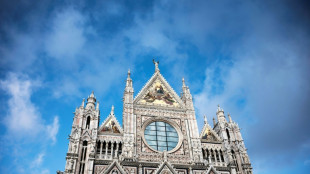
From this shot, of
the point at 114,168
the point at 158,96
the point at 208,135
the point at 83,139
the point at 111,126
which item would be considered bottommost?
the point at 114,168

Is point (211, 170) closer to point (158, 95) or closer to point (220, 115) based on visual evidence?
point (220, 115)

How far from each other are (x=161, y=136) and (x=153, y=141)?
1002 mm

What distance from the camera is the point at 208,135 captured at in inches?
1025

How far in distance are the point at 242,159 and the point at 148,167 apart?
29.1ft

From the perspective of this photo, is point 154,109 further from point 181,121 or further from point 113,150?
point 113,150

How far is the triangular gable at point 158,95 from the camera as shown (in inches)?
1081

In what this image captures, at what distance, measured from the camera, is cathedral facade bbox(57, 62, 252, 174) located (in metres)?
21.5

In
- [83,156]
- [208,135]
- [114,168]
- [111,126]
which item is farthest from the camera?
[208,135]

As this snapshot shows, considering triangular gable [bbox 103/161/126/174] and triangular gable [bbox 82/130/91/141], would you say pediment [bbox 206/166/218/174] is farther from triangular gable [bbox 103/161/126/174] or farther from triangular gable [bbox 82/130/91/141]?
triangular gable [bbox 82/130/91/141]

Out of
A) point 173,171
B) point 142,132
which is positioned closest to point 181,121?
point 142,132

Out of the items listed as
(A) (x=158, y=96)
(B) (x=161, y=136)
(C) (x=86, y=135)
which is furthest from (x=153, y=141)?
(C) (x=86, y=135)

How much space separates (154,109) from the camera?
1046 inches

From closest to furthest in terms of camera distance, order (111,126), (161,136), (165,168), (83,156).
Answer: (83,156), (165,168), (111,126), (161,136)

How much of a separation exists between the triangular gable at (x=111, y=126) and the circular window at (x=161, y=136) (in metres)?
2.62
